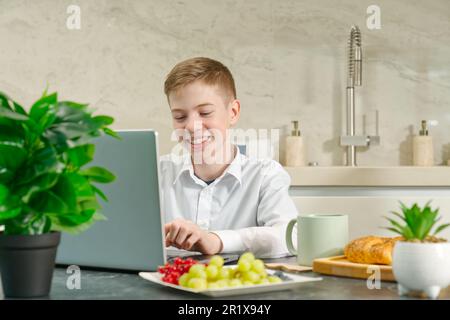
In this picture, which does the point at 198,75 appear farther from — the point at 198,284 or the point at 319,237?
the point at 198,284

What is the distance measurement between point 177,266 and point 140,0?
93.4 inches

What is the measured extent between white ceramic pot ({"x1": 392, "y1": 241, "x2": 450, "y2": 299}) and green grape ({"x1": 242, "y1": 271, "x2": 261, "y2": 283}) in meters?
0.22

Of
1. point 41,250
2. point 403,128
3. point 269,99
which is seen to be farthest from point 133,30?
point 41,250

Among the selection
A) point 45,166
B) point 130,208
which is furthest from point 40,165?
point 130,208

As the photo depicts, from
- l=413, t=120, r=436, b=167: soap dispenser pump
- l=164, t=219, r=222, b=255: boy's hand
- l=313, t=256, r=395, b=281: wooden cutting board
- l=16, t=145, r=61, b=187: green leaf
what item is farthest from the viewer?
l=413, t=120, r=436, b=167: soap dispenser pump

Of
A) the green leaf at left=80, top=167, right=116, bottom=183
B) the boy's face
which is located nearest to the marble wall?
the boy's face

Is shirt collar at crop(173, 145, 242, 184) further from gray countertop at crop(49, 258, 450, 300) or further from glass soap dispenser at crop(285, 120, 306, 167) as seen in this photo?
glass soap dispenser at crop(285, 120, 306, 167)

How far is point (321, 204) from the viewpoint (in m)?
2.69

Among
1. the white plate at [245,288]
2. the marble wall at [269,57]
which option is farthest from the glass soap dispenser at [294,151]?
the white plate at [245,288]

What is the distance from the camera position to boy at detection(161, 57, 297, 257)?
1.92 metres

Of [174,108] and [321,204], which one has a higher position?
[174,108]

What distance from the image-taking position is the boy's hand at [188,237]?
148cm
